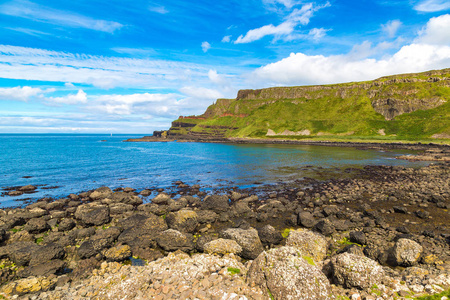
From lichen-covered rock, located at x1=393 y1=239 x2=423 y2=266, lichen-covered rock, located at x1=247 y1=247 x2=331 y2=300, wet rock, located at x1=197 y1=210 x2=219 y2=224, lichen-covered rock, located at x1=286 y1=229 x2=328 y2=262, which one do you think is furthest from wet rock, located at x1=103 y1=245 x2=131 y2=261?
lichen-covered rock, located at x1=393 y1=239 x2=423 y2=266

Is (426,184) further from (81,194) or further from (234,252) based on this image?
(81,194)

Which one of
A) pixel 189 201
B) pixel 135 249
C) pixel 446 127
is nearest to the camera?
pixel 135 249

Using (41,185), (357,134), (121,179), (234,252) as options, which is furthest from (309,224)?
(357,134)

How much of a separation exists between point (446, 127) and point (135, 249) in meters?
183

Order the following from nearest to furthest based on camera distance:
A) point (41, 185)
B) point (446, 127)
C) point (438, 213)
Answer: point (438, 213) < point (41, 185) < point (446, 127)

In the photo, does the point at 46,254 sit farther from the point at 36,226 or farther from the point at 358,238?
the point at 358,238

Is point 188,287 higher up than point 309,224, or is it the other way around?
point 188,287

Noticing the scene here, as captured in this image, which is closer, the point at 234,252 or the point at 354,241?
the point at 234,252

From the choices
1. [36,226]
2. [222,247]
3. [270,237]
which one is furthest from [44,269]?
[270,237]

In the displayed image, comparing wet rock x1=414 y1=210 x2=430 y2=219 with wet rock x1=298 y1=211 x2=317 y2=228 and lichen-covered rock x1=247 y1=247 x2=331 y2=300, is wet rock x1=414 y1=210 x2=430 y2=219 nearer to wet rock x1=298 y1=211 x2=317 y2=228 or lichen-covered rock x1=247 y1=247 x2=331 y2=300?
wet rock x1=298 y1=211 x2=317 y2=228

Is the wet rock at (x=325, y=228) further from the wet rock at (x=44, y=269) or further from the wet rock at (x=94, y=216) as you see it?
the wet rock at (x=94, y=216)

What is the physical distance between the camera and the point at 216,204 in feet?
90.3

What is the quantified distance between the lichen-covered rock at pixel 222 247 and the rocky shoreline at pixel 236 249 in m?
0.08

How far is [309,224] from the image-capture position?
856 inches
